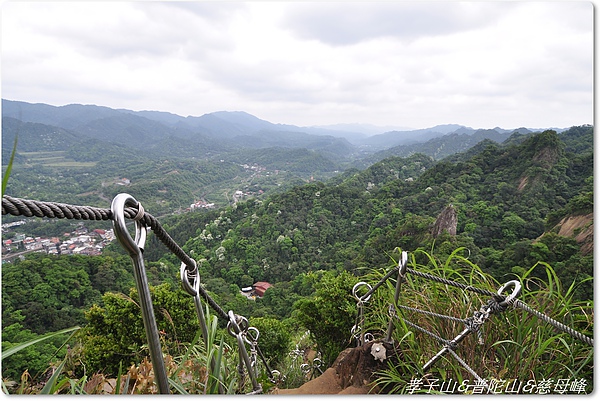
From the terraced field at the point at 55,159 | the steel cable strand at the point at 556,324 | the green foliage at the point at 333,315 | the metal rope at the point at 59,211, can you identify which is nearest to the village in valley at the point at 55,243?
the green foliage at the point at 333,315

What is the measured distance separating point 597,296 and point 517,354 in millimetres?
479

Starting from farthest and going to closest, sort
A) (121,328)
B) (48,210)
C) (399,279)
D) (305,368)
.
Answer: (121,328), (305,368), (399,279), (48,210)

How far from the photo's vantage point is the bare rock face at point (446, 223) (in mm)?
14625

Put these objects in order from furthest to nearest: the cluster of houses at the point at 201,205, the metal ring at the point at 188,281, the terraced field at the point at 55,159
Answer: the terraced field at the point at 55,159 → the cluster of houses at the point at 201,205 → the metal ring at the point at 188,281

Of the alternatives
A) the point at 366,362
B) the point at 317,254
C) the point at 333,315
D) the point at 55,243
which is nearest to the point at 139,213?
the point at 366,362

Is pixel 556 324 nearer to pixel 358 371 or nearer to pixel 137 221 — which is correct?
pixel 358 371

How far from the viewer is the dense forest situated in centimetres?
344

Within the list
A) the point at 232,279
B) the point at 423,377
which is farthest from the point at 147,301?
the point at 232,279

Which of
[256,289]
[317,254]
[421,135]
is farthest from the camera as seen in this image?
[421,135]

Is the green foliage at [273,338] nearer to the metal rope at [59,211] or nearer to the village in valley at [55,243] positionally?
the metal rope at [59,211]

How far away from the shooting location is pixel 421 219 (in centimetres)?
1683

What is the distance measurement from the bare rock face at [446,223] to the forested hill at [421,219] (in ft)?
1.52

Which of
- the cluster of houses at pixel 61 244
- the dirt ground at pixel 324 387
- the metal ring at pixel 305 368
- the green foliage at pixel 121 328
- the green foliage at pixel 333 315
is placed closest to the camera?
the dirt ground at pixel 324 387

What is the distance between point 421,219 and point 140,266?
17.5m
